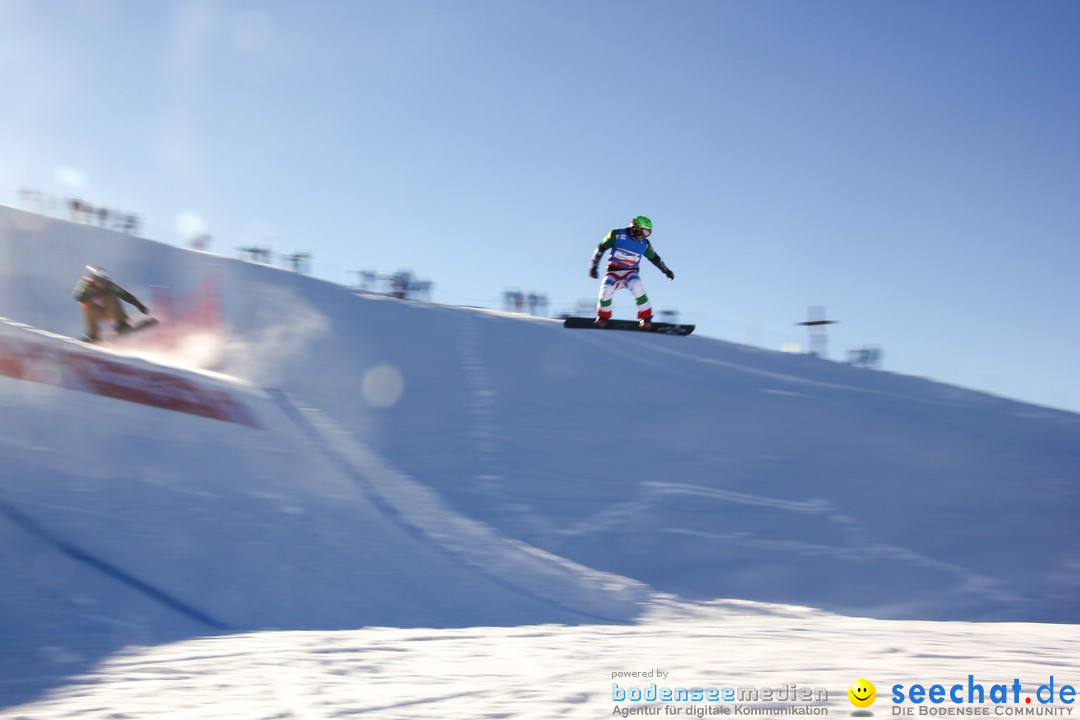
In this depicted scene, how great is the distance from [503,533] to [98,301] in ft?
29.4

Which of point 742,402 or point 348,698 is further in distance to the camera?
point 742,402

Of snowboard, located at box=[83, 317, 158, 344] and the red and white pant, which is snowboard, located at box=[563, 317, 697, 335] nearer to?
the red and white pant

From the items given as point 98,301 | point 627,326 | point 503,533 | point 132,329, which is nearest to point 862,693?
point 503,533

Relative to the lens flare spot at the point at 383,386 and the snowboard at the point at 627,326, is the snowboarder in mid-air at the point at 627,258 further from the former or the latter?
the lens flare spot at the point at 383,386

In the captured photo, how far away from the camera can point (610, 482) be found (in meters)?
8.07

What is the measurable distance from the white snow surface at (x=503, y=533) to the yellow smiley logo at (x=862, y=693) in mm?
54

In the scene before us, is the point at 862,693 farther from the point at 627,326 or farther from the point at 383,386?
the point at 383,386

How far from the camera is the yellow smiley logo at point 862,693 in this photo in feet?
10.3

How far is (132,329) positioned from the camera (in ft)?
43.1

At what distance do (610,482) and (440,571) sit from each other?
8.33 ft

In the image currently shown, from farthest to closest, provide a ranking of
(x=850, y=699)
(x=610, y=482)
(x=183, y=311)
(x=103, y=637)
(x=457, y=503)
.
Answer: (x=183, y=311) → (x=610, y=482) → (x=457, y=503) → (x=103, y=637) → (x=850, y=699)

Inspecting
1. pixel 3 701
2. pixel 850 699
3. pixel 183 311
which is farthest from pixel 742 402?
pixel 183 311

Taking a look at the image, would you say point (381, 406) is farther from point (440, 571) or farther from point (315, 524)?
point (440, 571)

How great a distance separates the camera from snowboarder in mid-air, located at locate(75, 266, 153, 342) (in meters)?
12.1
